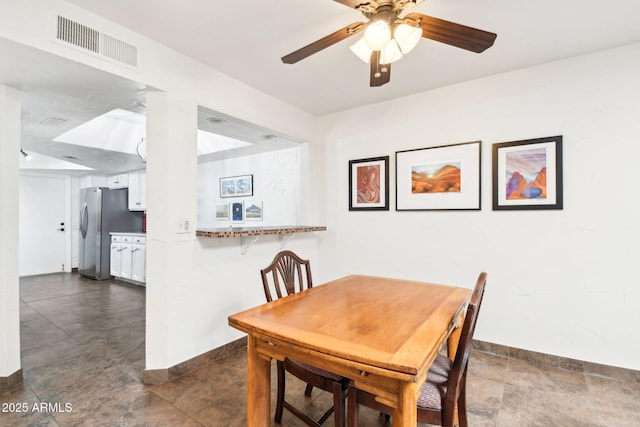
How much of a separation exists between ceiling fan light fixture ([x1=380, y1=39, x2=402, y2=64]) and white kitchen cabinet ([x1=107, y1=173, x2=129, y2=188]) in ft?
19.8

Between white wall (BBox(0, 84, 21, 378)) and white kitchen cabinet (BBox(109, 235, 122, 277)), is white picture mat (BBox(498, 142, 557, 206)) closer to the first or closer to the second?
white wall (BBox(0, 84, 21, 378))

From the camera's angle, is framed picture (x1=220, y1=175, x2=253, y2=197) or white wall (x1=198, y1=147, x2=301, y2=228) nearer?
white wall (x1=198, y1=147, x2=301, y2=228)

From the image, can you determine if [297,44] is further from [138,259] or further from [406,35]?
[138,259]

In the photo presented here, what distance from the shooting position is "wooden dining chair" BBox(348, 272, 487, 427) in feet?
3.69

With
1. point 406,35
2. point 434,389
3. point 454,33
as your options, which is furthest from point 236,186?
point 434,389

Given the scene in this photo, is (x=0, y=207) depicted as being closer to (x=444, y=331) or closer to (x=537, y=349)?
(x=444, y=331)

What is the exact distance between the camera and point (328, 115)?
3684mm

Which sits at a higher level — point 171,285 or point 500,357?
point 171,285

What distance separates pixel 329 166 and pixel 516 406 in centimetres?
278

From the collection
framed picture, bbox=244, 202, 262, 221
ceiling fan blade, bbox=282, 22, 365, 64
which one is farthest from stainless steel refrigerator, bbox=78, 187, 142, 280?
ceiling fan blade, bbox=282, 22, 365, 64

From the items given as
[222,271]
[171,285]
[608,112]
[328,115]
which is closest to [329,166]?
[328,115]

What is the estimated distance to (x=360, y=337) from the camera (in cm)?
120

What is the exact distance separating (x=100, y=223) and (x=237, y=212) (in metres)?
3.04

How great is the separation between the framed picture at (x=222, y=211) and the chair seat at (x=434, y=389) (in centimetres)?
412
